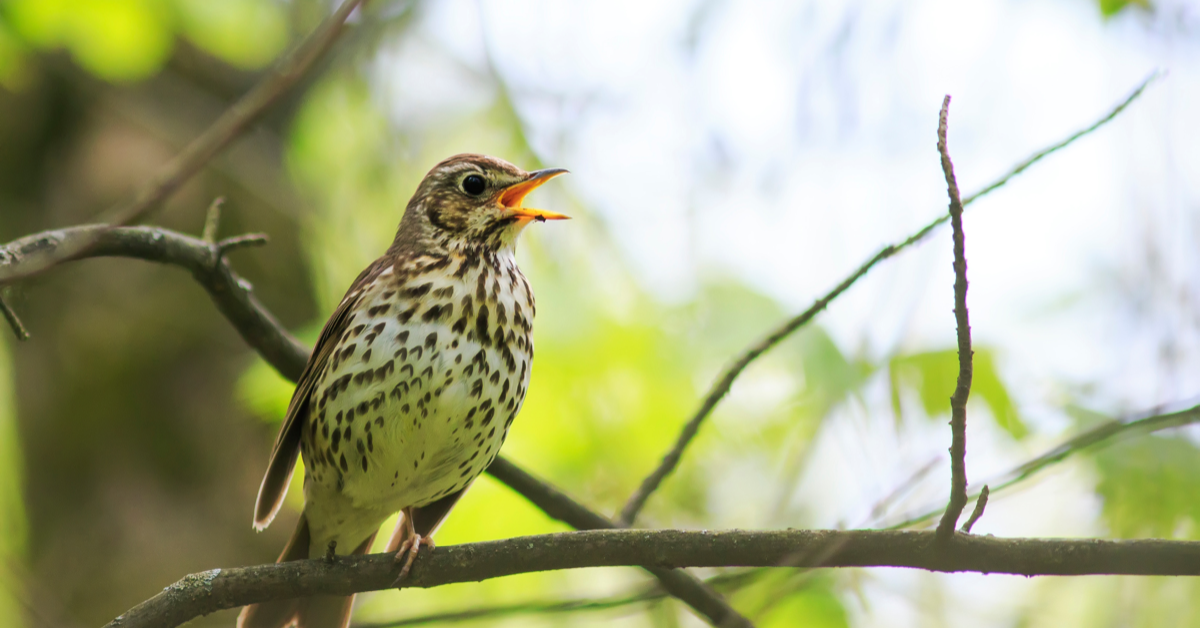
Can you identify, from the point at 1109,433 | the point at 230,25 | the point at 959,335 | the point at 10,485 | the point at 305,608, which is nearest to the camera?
the point at 959,335

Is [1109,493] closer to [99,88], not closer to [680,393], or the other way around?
[680,393]

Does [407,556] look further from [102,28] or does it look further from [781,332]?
[102,28]

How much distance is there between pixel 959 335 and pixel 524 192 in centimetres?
217

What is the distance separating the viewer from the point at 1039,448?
4090 mm

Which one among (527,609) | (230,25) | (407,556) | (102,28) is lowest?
(407,556)

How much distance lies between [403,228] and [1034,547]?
2.82m

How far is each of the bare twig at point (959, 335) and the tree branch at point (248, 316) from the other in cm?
105

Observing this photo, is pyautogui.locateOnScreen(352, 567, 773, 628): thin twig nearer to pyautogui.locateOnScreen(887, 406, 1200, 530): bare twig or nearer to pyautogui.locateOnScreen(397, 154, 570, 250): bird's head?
pyautogui.locateOnScreen(887, 406, 1200, 530): bare twig

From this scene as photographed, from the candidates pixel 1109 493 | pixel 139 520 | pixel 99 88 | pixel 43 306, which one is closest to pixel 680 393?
pixel 1109 493

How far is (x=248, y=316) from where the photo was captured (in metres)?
3.33

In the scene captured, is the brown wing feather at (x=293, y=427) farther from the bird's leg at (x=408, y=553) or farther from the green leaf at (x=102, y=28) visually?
the green leaf at (x=102, y=28)

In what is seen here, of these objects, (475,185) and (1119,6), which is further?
(1119,6)

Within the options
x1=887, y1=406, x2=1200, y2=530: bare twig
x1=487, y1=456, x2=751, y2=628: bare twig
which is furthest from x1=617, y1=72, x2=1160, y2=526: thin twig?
x1=887, y1=406, x2=1200, y2=530: bare twig

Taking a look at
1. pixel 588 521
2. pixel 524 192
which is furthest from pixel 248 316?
pixel 588 521
